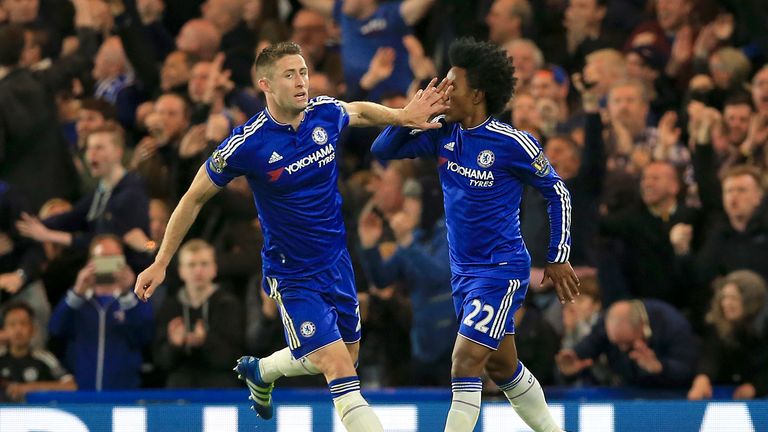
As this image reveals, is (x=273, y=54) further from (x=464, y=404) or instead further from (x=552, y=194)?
(x=464, y=404)

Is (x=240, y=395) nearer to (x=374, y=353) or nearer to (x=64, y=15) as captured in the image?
(x=374, y=353)

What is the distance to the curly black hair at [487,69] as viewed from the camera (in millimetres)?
7797

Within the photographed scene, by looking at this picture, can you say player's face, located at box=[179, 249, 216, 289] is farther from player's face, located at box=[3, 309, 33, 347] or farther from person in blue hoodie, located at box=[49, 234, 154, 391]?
player's face, located at box=[3, 309, 33, 347]

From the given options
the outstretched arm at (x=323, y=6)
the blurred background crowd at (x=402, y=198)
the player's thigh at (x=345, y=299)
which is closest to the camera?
the player's thigh at (x=345, y=299)

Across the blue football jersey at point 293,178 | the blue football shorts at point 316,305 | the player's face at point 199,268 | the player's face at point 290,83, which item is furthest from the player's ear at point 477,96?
the player's face at point 199,268

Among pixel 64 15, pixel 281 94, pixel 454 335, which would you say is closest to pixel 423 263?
pixel 454 335

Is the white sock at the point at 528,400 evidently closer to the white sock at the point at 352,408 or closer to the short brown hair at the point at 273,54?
the white sock at the point at 352,408

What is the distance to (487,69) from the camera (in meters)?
7.81

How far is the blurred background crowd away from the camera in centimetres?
1002

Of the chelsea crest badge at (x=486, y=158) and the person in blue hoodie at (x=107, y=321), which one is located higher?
the chelsea crest badge at (x=486, y=158)

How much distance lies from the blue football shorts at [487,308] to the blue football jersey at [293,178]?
68cm

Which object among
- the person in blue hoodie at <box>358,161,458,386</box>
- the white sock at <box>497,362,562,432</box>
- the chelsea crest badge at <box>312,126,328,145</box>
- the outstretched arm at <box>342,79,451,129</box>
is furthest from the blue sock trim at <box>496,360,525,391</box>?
the person in blue hoodie at <box>358,161,458,386</box>

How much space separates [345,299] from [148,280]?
3.25ft

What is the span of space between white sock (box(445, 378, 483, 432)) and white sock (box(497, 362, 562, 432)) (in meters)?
0.32
